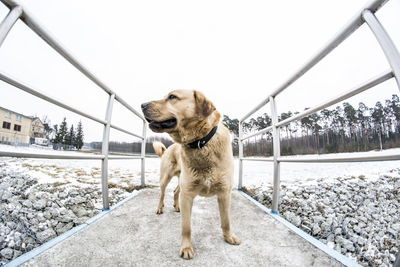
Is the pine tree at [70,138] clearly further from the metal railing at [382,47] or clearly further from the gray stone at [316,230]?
the gray stone at [316,230]

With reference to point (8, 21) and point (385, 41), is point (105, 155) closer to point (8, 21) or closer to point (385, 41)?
point (8, 21)

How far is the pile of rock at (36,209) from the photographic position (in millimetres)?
1431

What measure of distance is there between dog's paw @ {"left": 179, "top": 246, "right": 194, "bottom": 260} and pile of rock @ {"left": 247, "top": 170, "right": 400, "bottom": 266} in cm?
131

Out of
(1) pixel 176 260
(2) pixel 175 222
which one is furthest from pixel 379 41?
(2) pixel 175 222

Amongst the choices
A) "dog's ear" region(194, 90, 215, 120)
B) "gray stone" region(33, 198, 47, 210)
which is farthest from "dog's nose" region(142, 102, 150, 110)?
"gray stone" region(33, 198, 47, 210)

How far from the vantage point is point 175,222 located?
1.47 meters

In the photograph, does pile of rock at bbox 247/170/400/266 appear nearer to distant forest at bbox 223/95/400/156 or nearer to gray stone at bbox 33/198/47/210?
distant forest at bbox 223/95/400/156

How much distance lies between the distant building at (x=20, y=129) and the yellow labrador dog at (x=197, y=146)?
2.35 ft

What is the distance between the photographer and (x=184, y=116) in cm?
129

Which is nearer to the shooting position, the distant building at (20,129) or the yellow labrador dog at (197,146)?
the distant building at (20,129)

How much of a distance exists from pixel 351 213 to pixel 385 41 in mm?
2324

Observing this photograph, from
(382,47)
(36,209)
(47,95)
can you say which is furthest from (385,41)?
(36,209)

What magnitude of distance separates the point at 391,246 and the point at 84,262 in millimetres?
2679

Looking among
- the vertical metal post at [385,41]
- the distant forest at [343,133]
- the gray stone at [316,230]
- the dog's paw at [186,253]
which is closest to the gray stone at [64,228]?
the distant forest at [343,133]
